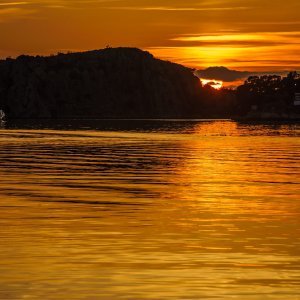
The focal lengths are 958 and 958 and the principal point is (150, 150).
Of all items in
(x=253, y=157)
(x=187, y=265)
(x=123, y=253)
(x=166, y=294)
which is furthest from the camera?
(x=253, y=157)

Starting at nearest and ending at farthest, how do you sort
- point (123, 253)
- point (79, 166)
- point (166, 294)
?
point (166, 294), point (123, 253), point (79, 166)

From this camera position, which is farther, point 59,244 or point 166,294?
point 59,244

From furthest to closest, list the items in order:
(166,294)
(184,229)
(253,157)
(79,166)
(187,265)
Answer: (253,157) → (79,166) → (184,229) → (187,265) → (166,294)

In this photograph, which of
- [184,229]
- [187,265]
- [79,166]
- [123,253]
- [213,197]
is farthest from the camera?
[79,166]

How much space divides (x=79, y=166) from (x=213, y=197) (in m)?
22.7

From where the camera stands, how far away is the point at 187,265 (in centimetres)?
2100

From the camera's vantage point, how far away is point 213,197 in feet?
123

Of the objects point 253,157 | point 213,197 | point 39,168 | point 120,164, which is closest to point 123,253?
point 213,197

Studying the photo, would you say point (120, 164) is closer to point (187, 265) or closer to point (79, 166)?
point (79, 166)

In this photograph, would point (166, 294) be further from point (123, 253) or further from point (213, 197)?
point (213, 197)

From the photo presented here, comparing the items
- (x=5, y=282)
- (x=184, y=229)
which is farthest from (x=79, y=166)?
(x=5, y=282)

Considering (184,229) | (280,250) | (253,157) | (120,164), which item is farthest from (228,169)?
(280,250)

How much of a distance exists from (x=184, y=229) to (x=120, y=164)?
1369 inches

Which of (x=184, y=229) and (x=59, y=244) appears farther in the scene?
(x=184, y=229)
